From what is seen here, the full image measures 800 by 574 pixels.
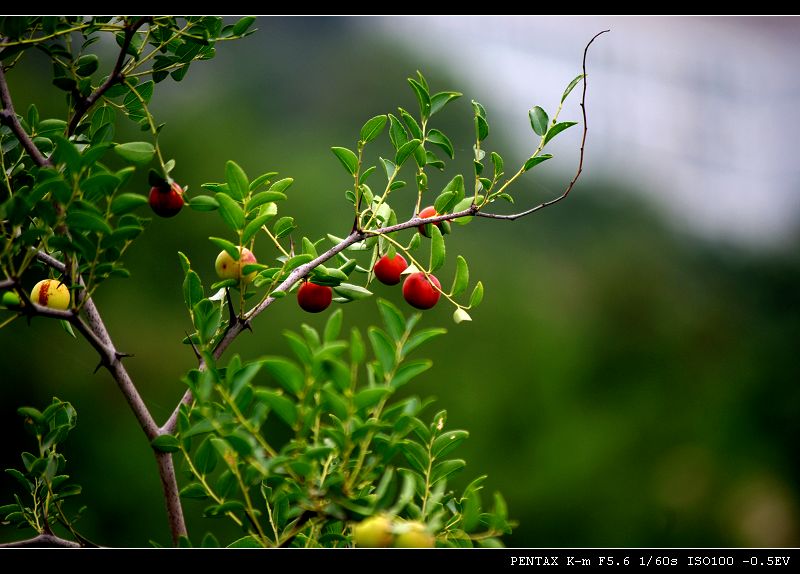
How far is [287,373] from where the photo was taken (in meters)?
0.61

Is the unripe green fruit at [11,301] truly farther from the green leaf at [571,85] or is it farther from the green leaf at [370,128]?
the green leaf at [571,85]

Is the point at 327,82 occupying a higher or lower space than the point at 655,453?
higher

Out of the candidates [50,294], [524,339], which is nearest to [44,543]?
[50,294]

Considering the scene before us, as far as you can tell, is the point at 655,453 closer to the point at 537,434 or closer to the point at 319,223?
the point at 537,434

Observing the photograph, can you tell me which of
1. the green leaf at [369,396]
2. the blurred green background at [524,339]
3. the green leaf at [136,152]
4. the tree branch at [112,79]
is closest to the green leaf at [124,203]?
the green leaf at [136,152]

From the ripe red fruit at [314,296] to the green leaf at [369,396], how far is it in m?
0.38

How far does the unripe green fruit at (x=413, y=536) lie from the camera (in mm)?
636

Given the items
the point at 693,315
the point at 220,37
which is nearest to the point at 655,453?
the point at 693,315

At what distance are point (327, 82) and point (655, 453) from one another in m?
2.59

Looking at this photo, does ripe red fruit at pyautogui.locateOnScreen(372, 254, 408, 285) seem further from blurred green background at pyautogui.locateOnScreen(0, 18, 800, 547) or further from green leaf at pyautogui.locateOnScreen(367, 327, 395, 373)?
blurred green background at pyautogui.locateOnScreen(0, 18, 800, 547)

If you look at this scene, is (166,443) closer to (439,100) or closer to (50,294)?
(50,294)

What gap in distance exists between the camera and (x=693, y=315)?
13.4ft

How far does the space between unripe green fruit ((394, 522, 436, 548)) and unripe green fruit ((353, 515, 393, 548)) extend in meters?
Answer: 0.01
